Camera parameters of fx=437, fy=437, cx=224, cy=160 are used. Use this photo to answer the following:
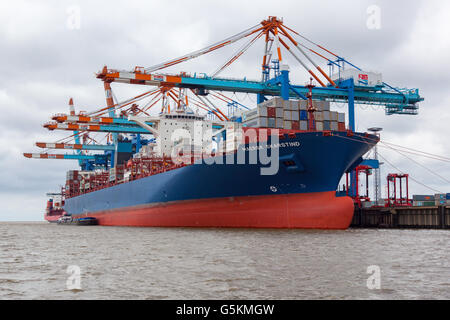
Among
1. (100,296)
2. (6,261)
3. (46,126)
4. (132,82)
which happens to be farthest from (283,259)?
(46,126)

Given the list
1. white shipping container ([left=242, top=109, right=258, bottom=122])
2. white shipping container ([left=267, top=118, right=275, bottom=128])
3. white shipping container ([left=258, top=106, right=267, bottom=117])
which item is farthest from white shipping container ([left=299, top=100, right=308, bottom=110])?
white shipping container ([left=242, top=109, right=258, bottom=122])

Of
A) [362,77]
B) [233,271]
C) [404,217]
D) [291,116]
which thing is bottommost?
[233,271]

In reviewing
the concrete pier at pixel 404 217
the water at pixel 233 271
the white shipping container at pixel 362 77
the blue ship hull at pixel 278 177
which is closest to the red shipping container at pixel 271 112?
the blue ship hull at pixel 278 177

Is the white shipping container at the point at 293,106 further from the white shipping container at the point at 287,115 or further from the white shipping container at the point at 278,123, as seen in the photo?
the white shipping container at the point at 278,123

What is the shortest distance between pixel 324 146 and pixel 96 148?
38313 mm

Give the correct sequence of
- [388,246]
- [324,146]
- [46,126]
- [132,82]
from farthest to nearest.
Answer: [46,126]
[132,82]
[324,146]
[388,246]

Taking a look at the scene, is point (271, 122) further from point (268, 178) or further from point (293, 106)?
point (268, 178)

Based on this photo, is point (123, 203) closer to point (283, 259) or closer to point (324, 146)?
point (324, 146)

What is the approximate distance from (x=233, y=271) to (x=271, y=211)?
12.8 meters

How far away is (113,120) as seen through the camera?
41.5 metres

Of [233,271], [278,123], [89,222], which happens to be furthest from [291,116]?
[89,222]

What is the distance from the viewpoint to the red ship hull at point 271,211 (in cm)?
2228

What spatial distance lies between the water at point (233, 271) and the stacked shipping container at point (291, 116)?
1019cm

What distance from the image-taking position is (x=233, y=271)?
10430 millimetres
